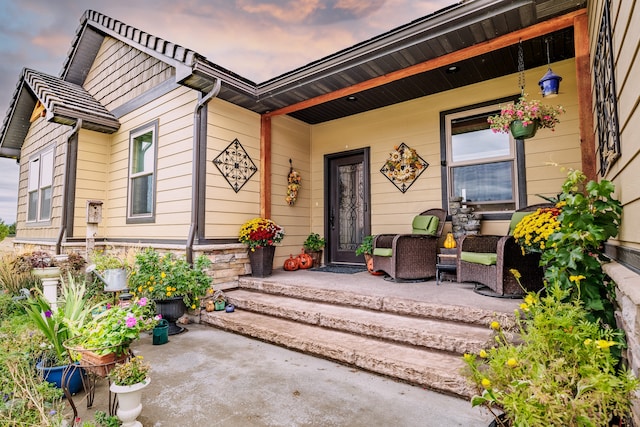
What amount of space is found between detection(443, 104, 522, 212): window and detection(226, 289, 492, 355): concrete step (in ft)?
7.59

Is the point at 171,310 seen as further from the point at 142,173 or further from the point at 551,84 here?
the point at 551,84

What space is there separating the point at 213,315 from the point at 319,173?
3292mm

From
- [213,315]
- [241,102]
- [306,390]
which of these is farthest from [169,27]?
[306,390]

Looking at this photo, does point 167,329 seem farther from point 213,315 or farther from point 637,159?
point 637,159

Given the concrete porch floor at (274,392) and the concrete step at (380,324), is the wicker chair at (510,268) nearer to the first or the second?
the concrete porch floor at (274,392)

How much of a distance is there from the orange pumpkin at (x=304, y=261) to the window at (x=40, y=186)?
518 centimetres

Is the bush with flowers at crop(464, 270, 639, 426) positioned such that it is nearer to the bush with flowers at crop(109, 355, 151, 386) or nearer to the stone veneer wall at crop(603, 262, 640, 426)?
the stone veneer wall at crop(603, 262, 640, 426)

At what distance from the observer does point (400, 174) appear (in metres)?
5.24

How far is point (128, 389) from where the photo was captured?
1.78m

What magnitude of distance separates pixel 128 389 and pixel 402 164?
4.54 m

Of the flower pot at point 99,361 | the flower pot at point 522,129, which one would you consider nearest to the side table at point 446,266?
the flower pot at point 522,129

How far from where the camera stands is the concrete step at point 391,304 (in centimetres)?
272

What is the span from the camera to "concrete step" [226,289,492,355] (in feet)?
8.36

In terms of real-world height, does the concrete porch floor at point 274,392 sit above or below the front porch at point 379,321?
below
